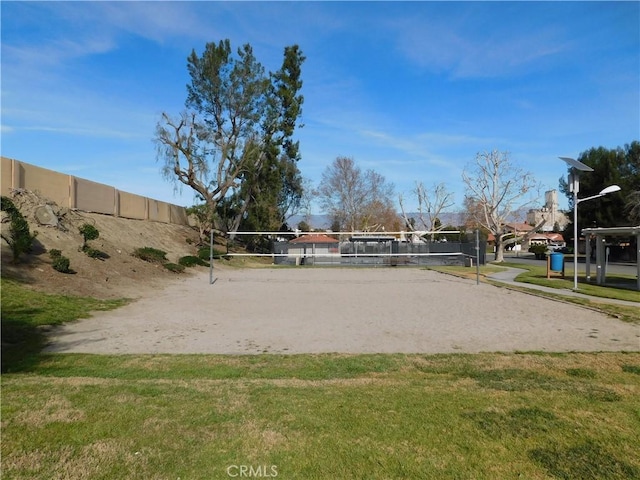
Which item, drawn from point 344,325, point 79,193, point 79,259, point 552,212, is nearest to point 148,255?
point 79,193

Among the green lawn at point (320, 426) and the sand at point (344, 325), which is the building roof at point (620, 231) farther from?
the green lawn at point (320, 426)

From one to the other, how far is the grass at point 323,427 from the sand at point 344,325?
101 inches

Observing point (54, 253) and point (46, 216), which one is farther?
point (46, 216)

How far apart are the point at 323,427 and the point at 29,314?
9503mm

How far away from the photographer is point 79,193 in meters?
24.0

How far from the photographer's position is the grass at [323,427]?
9.66ft

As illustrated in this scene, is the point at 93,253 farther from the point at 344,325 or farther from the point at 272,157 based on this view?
the point at 272,157

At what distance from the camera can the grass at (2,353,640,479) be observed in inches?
116

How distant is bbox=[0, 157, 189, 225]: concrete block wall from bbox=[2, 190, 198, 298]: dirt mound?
53 cm

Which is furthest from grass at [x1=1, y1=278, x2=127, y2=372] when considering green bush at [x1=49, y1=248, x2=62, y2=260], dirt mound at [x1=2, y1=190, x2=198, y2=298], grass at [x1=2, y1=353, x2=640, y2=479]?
green bush at [x1=49, y1=248, x2=62, y2=260]

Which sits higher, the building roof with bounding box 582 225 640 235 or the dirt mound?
the building roof with bounding box 582 225 640 235

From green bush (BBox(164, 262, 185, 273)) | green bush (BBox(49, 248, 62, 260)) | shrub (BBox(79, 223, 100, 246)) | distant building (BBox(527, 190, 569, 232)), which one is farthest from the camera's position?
distant building (BBox(527, 190, 569, 232))

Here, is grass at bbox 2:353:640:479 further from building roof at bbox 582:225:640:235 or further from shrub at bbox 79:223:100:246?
shrub at bbox 79:223:100:246

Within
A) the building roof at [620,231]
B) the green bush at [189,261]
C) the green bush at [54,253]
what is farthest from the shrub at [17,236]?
the building roof at [620,231]
